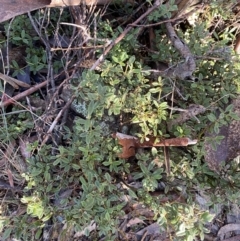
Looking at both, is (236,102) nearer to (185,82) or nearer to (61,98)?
(185,82)

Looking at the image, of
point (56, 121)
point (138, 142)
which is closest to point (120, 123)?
point (138, 142)

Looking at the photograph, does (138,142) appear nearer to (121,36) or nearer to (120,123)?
(120,123)

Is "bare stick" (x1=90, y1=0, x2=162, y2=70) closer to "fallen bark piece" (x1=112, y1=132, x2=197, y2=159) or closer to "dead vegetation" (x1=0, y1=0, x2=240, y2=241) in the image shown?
"dead vegetation" (x1=0, y1=0, x2=240, y2=241)

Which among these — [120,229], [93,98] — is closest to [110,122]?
[93,98]

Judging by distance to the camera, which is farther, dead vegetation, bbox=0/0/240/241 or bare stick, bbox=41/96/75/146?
bare stick, bbox=41/96/75/146

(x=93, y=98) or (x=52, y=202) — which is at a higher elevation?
(x=93, y=98)

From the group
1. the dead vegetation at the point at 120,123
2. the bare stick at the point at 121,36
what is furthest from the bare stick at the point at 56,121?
the bare stick at the point at 121,36

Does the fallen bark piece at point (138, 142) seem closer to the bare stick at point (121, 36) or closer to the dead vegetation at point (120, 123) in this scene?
the dead vegetation at point (120, 123)

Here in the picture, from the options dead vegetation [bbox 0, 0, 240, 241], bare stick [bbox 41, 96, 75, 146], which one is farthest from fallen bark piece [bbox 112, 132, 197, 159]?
bare stick [bbox 41, 96, 75, 146]
